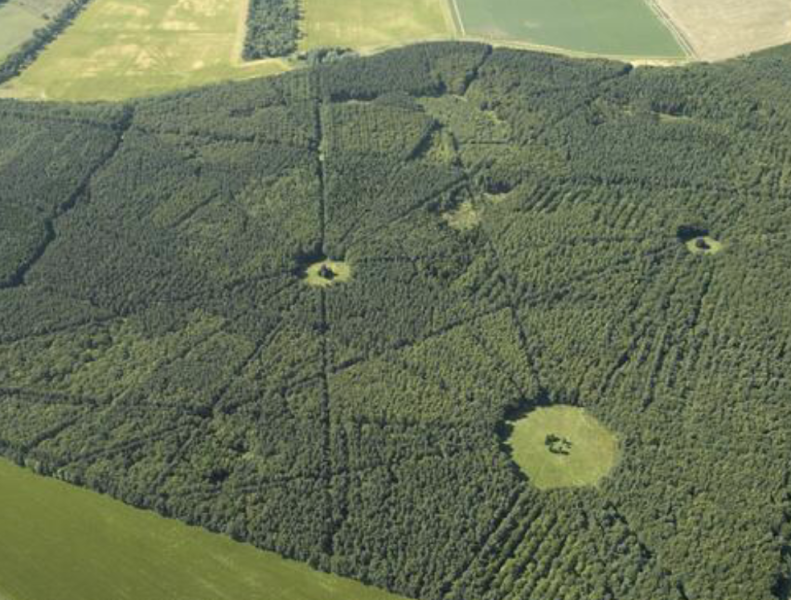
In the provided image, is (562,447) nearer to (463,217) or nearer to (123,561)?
(463,217)

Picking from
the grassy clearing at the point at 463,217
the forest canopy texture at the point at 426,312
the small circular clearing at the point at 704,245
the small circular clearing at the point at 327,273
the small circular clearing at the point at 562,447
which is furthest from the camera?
the grassy clearing at the point at 463,217

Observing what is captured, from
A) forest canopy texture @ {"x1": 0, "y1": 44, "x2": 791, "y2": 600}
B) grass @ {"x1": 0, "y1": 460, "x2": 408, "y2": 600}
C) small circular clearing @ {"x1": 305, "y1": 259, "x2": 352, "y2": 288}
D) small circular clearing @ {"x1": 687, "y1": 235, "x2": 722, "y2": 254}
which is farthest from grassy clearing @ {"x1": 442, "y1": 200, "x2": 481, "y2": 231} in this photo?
grass @ {"x1": 0, "y1": 460, "x2": 408, "y2": 600}

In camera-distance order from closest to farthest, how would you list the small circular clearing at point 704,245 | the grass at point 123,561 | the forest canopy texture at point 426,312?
the grass at point 123,561 → the forest canopy texture at point 426,312 → the small circular clearing at point 704,245

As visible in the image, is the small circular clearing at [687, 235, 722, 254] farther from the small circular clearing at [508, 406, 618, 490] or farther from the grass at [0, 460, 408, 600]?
the grass at [0, 460, 408, 600]

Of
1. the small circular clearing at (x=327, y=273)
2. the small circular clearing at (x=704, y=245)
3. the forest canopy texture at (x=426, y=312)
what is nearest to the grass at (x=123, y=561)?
the forest canopy texture at (x=426, y=312)

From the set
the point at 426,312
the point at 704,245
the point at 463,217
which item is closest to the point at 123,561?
the point at 426,312

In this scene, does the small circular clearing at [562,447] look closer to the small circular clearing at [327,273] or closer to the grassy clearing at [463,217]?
the small circular clearing at [327,273]
